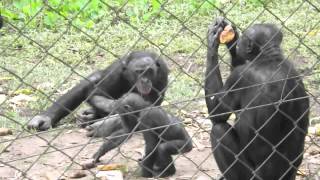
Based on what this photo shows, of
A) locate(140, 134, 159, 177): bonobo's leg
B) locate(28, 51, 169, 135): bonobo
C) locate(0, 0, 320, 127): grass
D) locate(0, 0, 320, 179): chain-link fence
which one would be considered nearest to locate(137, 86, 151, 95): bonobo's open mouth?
locate(28, 51, 169, 135): bonobo

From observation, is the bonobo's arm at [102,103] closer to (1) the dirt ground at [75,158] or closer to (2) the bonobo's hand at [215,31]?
(1) the dirt ground at [75,158]

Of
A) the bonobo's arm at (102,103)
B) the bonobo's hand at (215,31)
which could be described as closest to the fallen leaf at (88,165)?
the bonobo's arm at (102,103)

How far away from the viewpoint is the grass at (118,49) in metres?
7.39

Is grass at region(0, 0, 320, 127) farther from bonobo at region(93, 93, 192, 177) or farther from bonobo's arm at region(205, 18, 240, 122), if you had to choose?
bonobo's arm at region(205, 18, 240, 122)

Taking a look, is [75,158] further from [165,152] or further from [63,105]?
[63,105]

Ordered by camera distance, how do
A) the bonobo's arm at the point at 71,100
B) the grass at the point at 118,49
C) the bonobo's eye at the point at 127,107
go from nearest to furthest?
the bonobo's eye at the point at 127,107 < the bonobo's arm at the point at 71,100 < the grass at the point at 118,49

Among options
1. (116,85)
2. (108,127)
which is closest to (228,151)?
(108,127)

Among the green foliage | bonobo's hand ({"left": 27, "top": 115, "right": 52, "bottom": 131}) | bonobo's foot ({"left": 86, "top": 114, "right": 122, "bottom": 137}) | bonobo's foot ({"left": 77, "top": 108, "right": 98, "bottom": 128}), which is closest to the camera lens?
bonobo's foot ({"left": 86, "top": 114, "right": 122, "bottom": 137})

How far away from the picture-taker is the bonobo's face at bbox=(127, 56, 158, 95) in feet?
19.1

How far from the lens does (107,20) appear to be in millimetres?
9797

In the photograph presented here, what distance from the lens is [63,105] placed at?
6.67 meters

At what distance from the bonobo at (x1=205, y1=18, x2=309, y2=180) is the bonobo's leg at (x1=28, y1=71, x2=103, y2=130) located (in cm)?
210

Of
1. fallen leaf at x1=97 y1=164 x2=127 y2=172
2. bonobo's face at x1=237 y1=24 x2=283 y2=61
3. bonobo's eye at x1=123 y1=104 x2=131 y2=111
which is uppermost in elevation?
bonobo's face at x1=237 y1=24 x2=283 y2=61

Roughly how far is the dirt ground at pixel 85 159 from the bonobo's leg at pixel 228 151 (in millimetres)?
120
